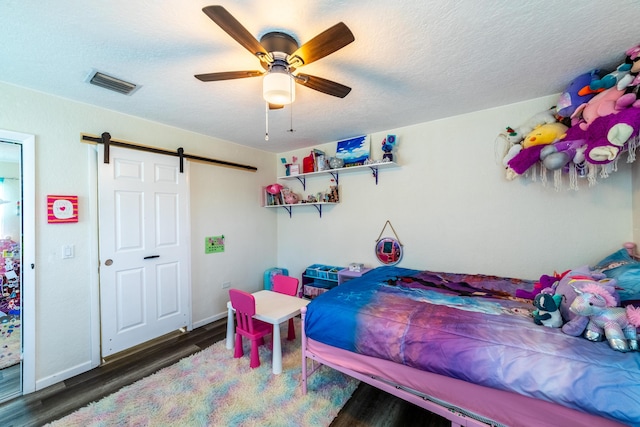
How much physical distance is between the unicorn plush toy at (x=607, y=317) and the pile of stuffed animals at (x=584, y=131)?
1.08 meters

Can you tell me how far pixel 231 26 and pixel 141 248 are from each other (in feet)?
8.19

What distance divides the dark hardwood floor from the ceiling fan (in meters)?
2.19

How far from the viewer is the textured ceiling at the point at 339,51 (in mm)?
1342

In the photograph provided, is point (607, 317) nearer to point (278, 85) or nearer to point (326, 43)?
point (326, 43)

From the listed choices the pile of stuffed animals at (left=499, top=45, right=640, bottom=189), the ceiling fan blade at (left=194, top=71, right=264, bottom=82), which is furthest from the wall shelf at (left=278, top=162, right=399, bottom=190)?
the ceiling fan blade at (left=194, top=71, right=264, bottom=82)

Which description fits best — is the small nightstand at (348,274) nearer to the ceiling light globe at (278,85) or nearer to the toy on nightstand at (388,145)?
the toy on nightstand at (388,145)

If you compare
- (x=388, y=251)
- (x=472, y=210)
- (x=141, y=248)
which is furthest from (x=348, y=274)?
(x=141, y=248)

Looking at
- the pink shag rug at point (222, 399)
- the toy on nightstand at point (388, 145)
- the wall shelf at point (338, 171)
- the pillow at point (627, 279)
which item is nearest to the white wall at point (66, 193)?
the pink shag rug at point (222, 399)

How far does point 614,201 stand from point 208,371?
148 inches

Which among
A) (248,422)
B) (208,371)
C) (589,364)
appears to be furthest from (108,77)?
(589,364)

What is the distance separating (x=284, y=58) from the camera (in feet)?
5.16

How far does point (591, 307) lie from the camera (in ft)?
4.09

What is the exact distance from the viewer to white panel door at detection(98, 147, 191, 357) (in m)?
2.50

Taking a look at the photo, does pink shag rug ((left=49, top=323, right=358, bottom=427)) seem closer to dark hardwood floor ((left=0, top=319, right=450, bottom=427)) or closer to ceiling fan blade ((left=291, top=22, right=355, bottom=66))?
dark hardwood floor ((left=0, top=319, right=450, bottom=427))
